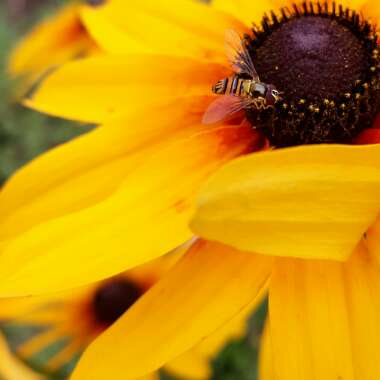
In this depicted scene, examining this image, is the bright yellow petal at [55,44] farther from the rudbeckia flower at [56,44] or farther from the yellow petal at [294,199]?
the yellow petal at [294,199]

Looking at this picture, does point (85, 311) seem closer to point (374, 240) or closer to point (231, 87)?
point (231, 87)

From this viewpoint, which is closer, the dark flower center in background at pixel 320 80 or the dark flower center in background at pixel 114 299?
the dark flower center in background at pixel 320 80

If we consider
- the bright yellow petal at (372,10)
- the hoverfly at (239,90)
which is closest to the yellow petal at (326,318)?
the hoverfly at (239,90)

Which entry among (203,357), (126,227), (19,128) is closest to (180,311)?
(126,227)

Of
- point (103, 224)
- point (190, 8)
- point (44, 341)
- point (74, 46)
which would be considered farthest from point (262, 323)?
point (103, 224)

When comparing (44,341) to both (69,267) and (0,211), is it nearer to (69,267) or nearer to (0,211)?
(0,211)


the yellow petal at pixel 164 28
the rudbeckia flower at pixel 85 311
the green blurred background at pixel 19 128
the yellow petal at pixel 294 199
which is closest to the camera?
the yellow petal at pixel 294 199

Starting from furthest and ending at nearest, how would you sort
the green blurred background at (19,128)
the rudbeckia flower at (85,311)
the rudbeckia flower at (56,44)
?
the green blurred background at (19,128), the rudbeckia flower at (56,44), the rudbeckia flower at (85,311)
